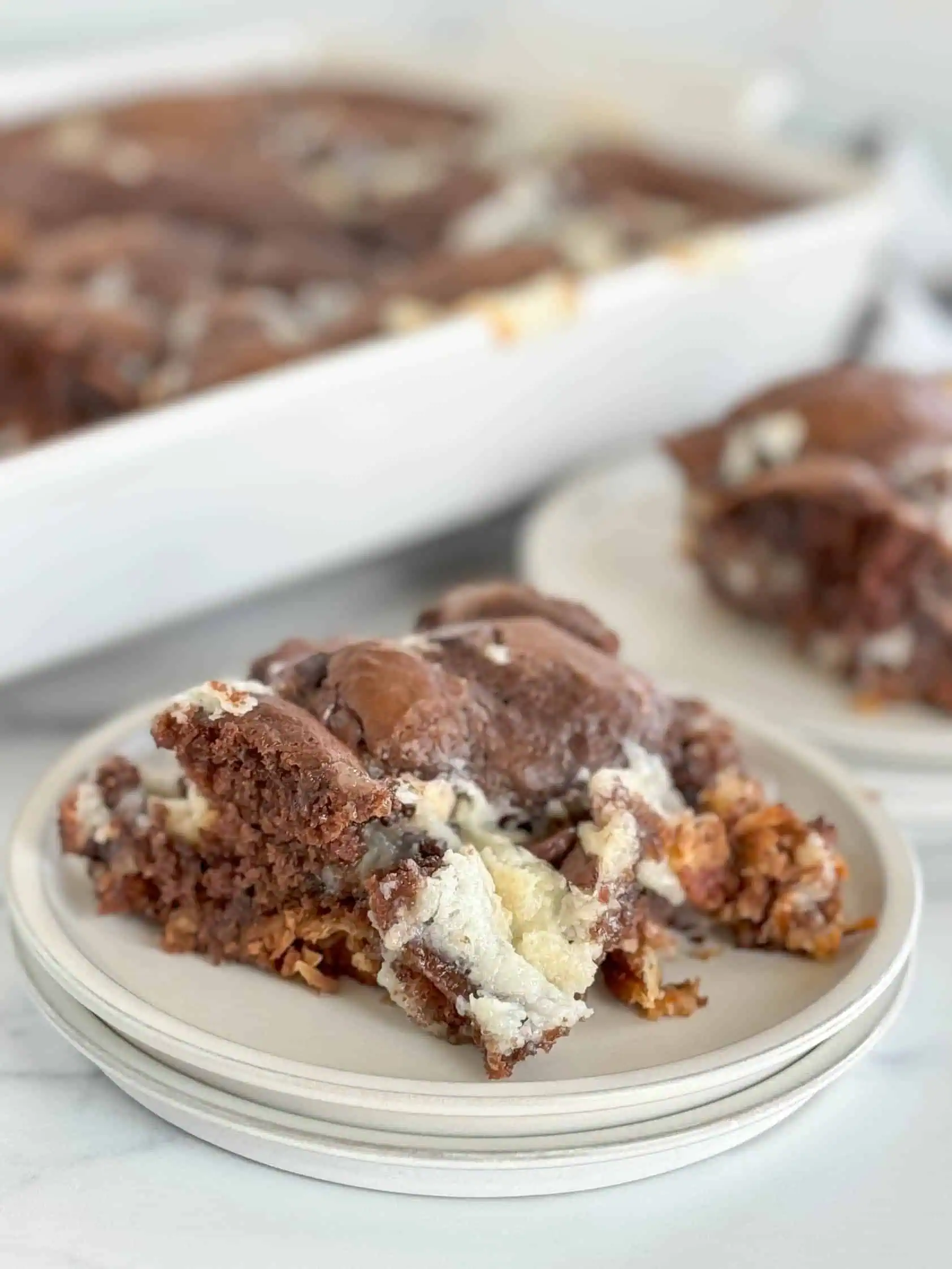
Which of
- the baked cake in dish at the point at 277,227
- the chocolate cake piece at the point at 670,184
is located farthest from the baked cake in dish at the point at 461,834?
the chocolate cake piece at the point at 670,184

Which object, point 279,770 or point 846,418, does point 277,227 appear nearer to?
point 846,418

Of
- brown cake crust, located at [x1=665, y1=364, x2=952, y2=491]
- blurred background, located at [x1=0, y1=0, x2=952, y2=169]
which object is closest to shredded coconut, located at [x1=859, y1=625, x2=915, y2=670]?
brown cake crust, located at [x1=665, y1=364, x2=952, y2=491]

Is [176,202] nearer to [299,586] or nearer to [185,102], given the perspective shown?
[185,102]

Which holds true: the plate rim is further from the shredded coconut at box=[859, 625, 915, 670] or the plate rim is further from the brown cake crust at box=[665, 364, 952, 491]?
the brown cake crust at box=[665, 364, 952, 491]

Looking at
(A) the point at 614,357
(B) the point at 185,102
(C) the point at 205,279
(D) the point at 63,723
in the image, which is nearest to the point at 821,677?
(A) the point at 614,357

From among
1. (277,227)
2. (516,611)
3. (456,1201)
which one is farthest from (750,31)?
(456,1201)

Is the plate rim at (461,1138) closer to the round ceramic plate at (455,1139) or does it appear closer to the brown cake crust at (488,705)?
the round ceramic plate at (455,1139)
